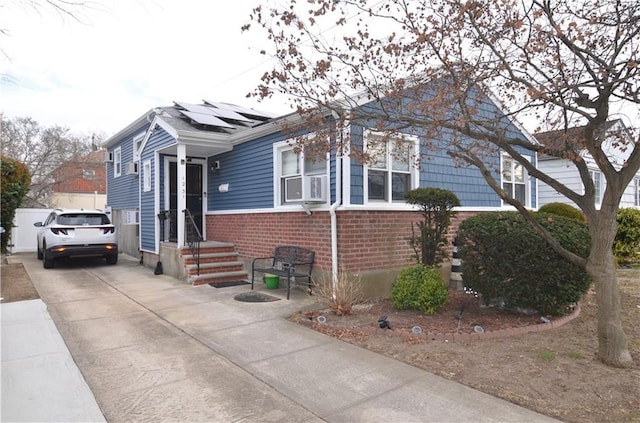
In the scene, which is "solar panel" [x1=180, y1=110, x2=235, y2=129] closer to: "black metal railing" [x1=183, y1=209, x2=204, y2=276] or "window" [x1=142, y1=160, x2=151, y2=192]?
"window" [x1=142, y1=160, x2=151, y2=192]

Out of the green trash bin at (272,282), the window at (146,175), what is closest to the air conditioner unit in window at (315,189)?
the green trash bin at (272,282)

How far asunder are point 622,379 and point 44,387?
5125 mm

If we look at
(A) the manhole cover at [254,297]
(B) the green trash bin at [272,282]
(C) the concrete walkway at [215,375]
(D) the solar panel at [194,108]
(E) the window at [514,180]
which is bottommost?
(C) the concrete walkway at [215,375]

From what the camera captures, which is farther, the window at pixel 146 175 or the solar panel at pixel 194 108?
the window at pixel 146 175

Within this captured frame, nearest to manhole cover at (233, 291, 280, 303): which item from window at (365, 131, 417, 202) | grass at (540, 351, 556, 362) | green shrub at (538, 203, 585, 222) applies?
window at (365, 131, 417, 202)

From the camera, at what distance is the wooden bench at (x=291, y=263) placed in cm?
734

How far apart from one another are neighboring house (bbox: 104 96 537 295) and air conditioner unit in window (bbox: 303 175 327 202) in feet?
0.06

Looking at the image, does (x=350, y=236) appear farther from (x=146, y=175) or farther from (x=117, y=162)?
(x=117, y=162)

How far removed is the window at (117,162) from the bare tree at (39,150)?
49.4 ft

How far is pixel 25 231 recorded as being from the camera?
52.7ft

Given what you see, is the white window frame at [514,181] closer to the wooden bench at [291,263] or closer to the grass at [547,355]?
the wooden bench at [291,263]

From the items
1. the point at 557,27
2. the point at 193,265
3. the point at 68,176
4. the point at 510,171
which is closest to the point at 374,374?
the point at 557,27

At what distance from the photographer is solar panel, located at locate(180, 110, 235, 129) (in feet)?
33.2

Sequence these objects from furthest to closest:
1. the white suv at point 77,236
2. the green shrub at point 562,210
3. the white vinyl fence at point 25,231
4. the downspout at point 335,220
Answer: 1. the white vinyl fence at point 25,231
2. the green shrub at point 562,210
3. the white suv at point 77,236
4. the downspout at point 335,220
